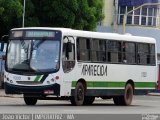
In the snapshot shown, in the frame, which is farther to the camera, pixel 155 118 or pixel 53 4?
pixel 53 4

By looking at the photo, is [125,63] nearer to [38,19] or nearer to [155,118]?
[155,118]

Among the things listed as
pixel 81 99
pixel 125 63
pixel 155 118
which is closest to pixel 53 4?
pixel 125 63

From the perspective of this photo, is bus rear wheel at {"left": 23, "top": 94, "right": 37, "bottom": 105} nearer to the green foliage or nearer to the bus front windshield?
the bus front windshield

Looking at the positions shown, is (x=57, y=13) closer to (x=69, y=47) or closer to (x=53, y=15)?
(x=53, y=15)

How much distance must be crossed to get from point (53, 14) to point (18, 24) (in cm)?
267

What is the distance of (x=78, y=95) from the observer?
2994 cm

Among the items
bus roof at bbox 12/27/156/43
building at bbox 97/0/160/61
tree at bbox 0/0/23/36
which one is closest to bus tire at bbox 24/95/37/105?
bus roof at bbox 12/27/156/43

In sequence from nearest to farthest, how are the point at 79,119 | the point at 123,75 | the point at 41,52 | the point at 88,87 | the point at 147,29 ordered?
the point at 79,119, the point at 41,52, the point at 88,87, the point at 123,75, the point at 147,29

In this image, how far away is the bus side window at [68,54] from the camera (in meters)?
29.1

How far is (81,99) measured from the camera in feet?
98.9

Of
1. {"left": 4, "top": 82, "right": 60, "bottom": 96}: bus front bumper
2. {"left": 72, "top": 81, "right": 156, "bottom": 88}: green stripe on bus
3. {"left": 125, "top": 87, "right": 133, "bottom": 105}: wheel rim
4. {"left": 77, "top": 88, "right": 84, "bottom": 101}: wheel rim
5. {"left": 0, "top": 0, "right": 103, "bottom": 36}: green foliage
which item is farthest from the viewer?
{"left": 0, "top": 0, "right": 103, "bottom": 36}: green foliage

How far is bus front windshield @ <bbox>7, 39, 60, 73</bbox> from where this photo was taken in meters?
28.8

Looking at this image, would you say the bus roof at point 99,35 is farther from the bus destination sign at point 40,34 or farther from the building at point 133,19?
the building at point 133,19

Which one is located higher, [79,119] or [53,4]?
[53,4]
